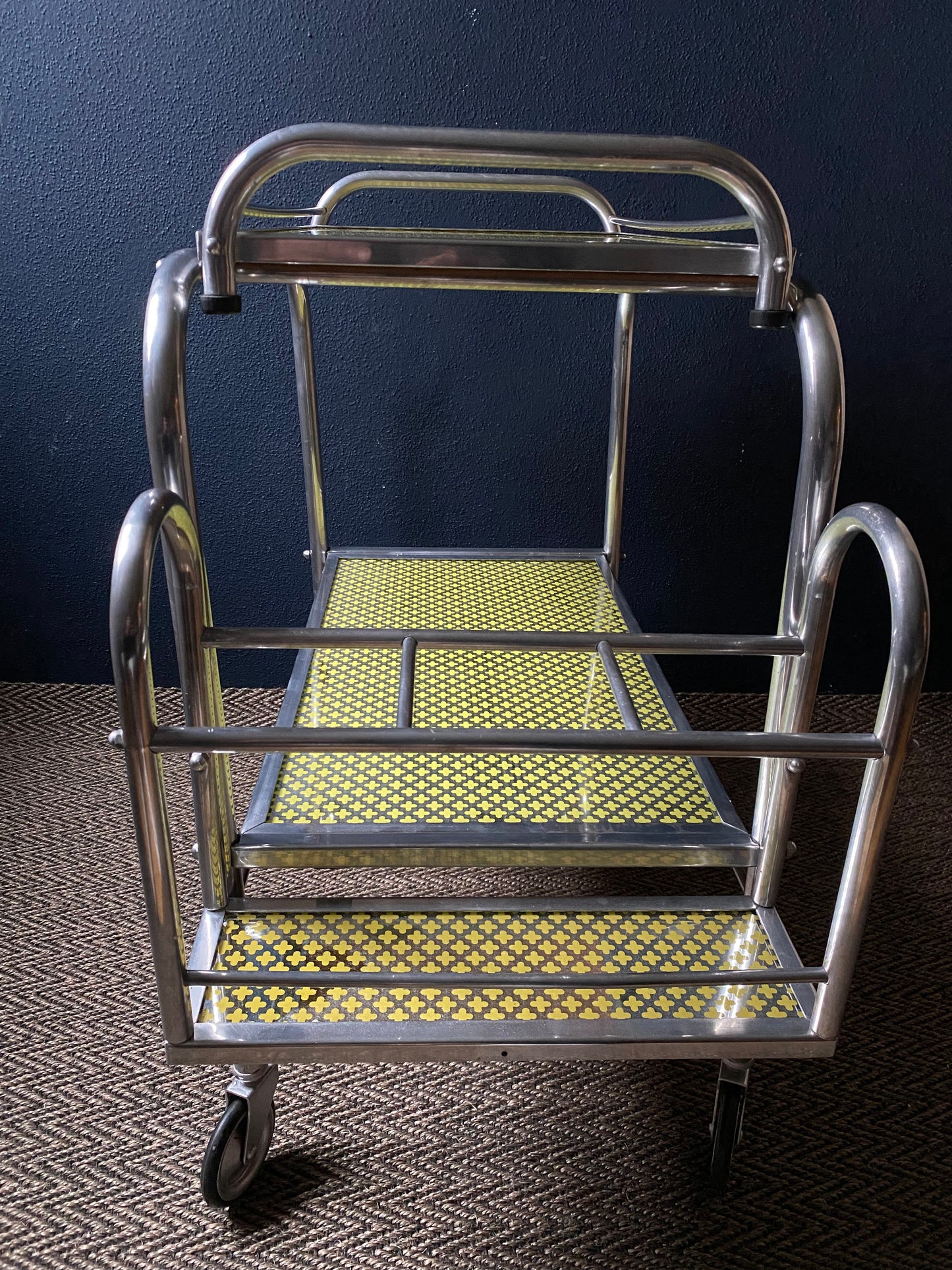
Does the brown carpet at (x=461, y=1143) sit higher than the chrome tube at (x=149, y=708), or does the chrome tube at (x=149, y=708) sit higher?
the chrome tube at (x=149, y=708)

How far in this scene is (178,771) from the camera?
1.84 metres

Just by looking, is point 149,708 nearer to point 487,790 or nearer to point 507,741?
point 507,741

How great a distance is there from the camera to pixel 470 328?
A: 5.97 ft

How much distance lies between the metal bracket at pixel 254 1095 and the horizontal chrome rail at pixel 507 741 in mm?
427

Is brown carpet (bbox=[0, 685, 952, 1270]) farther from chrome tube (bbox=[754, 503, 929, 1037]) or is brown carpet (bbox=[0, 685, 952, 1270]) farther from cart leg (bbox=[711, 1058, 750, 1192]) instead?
chrome tube (bbox=[754, 503, 929, 1037])

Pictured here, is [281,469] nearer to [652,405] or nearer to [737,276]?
[652,405]

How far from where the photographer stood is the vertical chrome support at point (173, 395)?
0.85 meters

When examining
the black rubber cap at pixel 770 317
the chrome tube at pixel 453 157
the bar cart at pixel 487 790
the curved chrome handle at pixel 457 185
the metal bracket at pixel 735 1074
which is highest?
the chrome tube at pixel 453 157

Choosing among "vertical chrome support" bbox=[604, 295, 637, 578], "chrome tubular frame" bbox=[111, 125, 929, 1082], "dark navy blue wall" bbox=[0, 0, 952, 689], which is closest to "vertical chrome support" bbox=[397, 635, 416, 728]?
"chrome tubular frame" bbox=[111, 125, 929, 1082]

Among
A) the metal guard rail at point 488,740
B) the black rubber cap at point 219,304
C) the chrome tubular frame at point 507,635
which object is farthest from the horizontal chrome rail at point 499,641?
the black rubber cap at point 219,304

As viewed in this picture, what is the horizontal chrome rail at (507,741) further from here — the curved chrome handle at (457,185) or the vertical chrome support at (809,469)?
the curved chrome handle at (457,185)

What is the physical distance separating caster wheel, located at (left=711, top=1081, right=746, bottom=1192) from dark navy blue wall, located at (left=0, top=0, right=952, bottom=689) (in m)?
1.16

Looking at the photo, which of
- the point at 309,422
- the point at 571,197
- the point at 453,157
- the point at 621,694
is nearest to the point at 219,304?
the point at 453,157

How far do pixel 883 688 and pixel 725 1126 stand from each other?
1.80ft
